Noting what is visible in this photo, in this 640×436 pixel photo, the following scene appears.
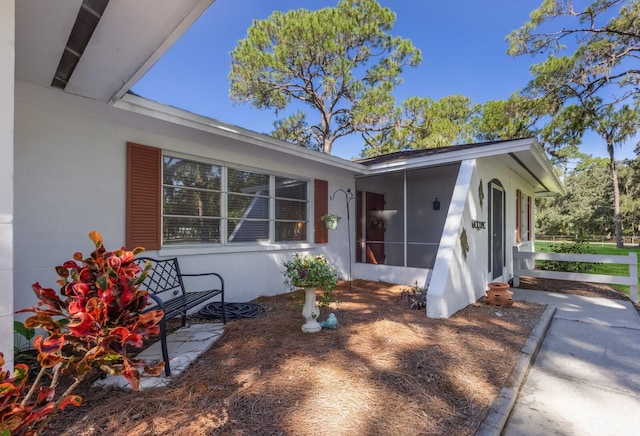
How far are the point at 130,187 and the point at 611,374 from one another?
5699mm

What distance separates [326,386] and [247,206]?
3.66m

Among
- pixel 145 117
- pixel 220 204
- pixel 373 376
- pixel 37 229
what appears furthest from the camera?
pixel 220 204

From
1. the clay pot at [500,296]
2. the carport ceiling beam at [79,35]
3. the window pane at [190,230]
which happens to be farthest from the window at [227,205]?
the clay pot at [500,296]

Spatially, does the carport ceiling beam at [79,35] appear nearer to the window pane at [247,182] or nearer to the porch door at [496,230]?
the window pane at [247,182]

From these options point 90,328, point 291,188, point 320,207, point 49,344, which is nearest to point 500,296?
point 320,207

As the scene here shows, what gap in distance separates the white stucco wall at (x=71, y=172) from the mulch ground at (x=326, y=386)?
1640 millimetres

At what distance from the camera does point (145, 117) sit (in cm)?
381

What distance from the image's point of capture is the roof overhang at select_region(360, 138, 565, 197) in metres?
5.32

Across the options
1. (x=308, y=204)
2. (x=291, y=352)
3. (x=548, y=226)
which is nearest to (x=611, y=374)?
(x=291, y=352)

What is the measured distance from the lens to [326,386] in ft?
8.30

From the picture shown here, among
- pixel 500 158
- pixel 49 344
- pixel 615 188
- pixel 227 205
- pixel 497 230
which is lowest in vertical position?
pixel 49 344

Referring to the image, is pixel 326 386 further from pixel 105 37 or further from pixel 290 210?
pixel 290 210

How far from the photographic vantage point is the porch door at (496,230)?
6.78 m

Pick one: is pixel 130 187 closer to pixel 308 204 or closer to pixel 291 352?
pixel 291 352
